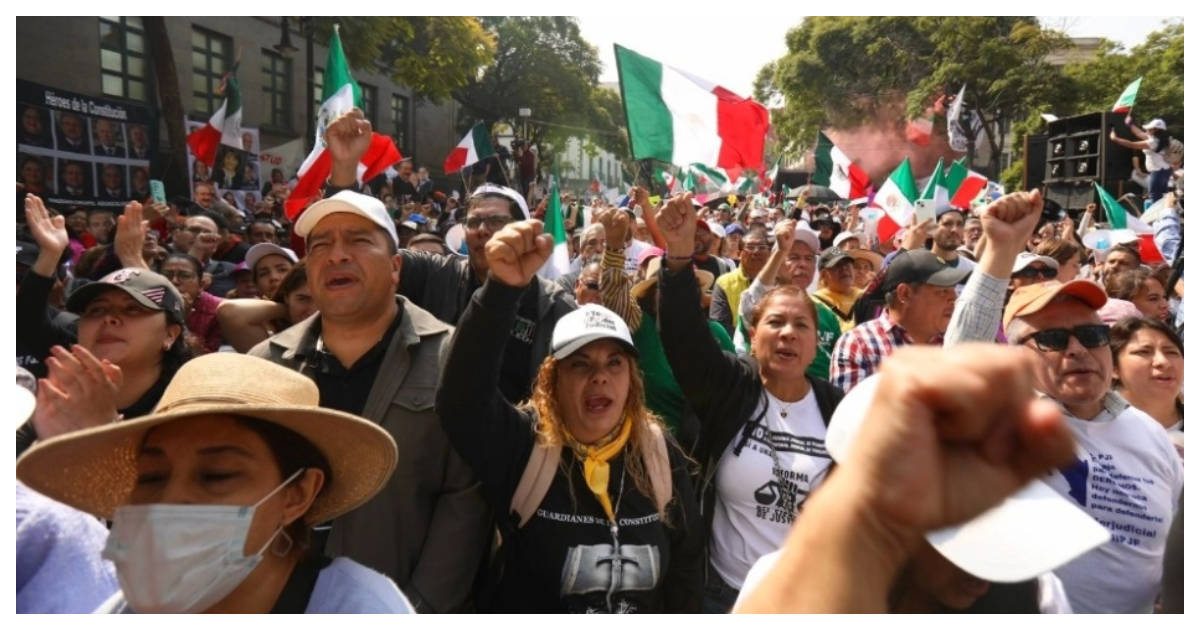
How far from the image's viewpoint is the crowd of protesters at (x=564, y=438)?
885 mm

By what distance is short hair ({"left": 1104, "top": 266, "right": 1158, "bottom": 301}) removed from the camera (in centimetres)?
500

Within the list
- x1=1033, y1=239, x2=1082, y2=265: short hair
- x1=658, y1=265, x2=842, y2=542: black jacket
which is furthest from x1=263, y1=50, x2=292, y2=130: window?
x1=658, y1=265, x2=842, y2=542: black jacket

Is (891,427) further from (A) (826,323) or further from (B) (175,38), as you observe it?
(B) (175,38)

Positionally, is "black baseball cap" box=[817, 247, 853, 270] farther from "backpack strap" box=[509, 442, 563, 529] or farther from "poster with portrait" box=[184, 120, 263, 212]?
"poster with portrait" box=[184, 120, 263, 212]

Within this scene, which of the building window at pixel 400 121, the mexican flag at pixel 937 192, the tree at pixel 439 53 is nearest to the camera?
the mexican flag at pixel 937 192

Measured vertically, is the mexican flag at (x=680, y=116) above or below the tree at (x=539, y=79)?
below

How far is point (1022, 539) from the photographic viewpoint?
109cm

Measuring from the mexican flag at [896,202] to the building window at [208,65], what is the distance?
18.0 metres

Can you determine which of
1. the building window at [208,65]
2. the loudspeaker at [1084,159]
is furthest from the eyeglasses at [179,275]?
the building window at [208,65]

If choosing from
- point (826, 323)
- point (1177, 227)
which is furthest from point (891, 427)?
point (1177, 227)

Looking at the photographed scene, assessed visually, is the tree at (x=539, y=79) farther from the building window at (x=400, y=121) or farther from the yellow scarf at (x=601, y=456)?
the yellow scarf at (x=601, y=456)

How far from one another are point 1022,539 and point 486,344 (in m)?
1.46

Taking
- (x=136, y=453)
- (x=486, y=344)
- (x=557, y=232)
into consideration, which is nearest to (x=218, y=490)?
(x=136, y=453)

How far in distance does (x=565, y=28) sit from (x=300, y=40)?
9.49m
